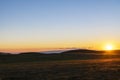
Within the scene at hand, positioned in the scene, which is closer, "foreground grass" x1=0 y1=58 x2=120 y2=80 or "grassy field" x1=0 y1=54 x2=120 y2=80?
"foreground grass" x1=0 y1=58 x2=120 y2=80

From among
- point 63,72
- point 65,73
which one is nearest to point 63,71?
point 63,72

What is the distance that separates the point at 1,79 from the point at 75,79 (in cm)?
701

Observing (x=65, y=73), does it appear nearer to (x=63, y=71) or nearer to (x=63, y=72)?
(x=63, y=72)

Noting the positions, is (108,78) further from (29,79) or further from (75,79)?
(29,79)

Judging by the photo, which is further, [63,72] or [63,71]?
[63,71]

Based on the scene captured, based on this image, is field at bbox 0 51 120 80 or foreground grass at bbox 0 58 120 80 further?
field at bbox 0 51 120 80

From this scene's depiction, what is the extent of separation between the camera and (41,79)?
26.0 m

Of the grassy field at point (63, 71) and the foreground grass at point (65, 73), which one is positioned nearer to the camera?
the foreground grass at point (65, 73)

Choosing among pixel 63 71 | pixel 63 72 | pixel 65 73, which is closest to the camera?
pixel 65 73

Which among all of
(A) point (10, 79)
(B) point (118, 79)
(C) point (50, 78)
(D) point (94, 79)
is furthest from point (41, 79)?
(B) point (118, 79)

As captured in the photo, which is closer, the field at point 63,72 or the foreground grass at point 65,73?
the foreground grass at point 65,73

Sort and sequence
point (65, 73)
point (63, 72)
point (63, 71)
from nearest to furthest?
point (65, 73) < point (63, 72) < point (63, 71)

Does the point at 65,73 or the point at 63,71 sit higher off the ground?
the point at 63,71

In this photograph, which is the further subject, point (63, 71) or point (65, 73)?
point (63, 71)
